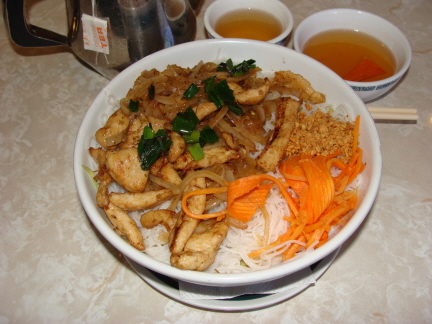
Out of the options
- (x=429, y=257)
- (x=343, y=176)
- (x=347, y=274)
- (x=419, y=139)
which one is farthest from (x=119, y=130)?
(x=419, y=139)

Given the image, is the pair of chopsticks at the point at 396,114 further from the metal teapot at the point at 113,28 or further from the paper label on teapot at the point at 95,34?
the paper label on teapot at the point at 95,34

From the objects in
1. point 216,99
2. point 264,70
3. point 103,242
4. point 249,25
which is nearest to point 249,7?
point 249,25

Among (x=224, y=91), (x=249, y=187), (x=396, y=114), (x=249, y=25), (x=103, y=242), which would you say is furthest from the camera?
(x=249, y=25)

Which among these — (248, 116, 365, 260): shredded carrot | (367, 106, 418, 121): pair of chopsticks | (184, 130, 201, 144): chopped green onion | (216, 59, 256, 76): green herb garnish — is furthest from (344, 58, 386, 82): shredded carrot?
(184, 130, 201, 144): chopped green onion

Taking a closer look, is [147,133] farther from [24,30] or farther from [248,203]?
[24,30]

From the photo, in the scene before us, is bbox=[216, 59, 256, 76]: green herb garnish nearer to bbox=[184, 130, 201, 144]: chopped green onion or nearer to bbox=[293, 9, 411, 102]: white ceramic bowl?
bbox=[184, 130, 201, 144]: chopped green onion

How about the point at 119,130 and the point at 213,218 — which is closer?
the point at 213,218

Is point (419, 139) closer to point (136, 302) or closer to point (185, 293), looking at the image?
point (185, 293)
